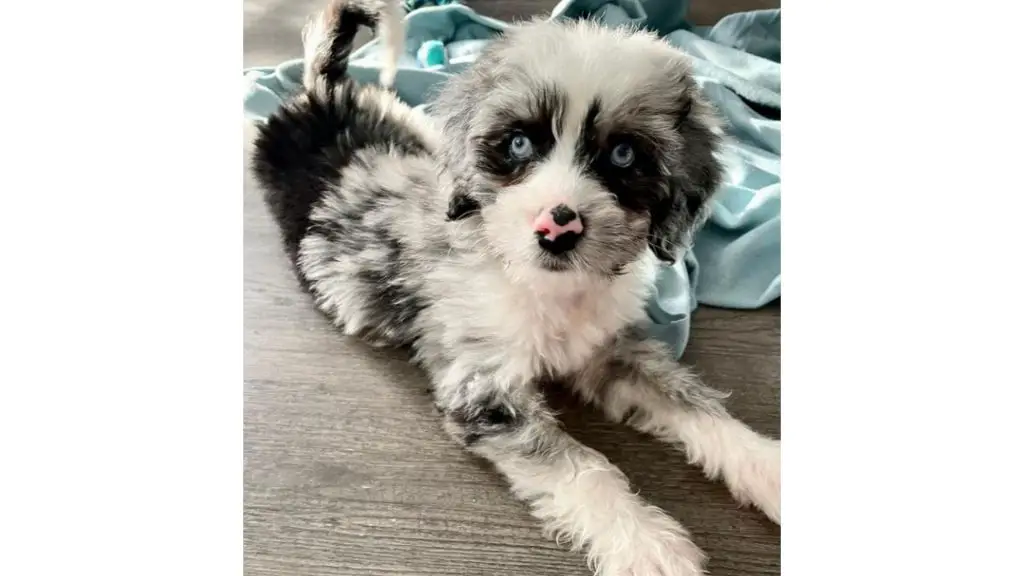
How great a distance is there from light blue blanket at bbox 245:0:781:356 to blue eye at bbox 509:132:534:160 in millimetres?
302

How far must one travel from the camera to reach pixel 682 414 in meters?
1.53

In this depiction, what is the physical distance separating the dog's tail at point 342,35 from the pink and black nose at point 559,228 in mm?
763

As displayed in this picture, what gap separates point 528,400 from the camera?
153 centimetres

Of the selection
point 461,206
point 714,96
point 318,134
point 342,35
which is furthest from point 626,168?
point 318,134

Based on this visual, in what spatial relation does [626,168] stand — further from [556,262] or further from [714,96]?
[714,96]

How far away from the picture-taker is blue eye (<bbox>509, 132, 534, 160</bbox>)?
1272mm

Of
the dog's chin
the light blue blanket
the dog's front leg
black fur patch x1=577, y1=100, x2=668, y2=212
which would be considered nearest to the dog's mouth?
the dog's chin

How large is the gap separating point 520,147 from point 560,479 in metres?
0.62

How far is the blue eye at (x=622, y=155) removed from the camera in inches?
49.7
